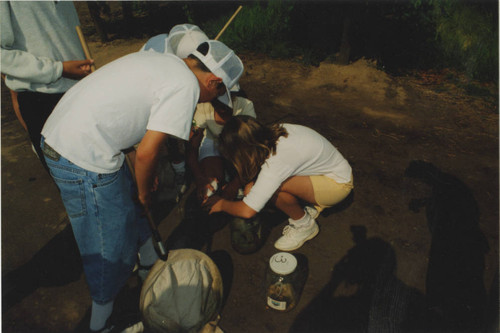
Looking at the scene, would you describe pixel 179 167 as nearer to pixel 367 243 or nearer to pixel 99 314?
pixel 99 314

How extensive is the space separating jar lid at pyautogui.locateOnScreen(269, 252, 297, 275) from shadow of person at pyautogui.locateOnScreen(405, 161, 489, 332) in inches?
48.1

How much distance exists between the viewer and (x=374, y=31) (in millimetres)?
7242

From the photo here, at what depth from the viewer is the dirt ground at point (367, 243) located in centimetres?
254

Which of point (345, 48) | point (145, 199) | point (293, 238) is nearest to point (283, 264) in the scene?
point (293, 238)

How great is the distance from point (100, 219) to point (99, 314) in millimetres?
795

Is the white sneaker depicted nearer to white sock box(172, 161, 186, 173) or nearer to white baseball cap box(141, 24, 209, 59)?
white sock box(172, 161, 186, 173)

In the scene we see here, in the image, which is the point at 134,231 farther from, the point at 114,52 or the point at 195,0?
the point at 195,0

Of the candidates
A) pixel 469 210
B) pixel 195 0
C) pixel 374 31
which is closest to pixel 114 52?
pixel 195 0

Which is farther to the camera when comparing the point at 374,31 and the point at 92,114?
the point at 374,31

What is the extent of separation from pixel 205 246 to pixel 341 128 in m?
2.94

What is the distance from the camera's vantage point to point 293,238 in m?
2.99

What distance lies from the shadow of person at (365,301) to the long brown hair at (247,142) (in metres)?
1.27

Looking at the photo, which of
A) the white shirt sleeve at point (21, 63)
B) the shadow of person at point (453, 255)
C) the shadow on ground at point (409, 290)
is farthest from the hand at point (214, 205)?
the shadow of person at point (453, 255)

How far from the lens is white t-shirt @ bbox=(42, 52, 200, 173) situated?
1.67 m
